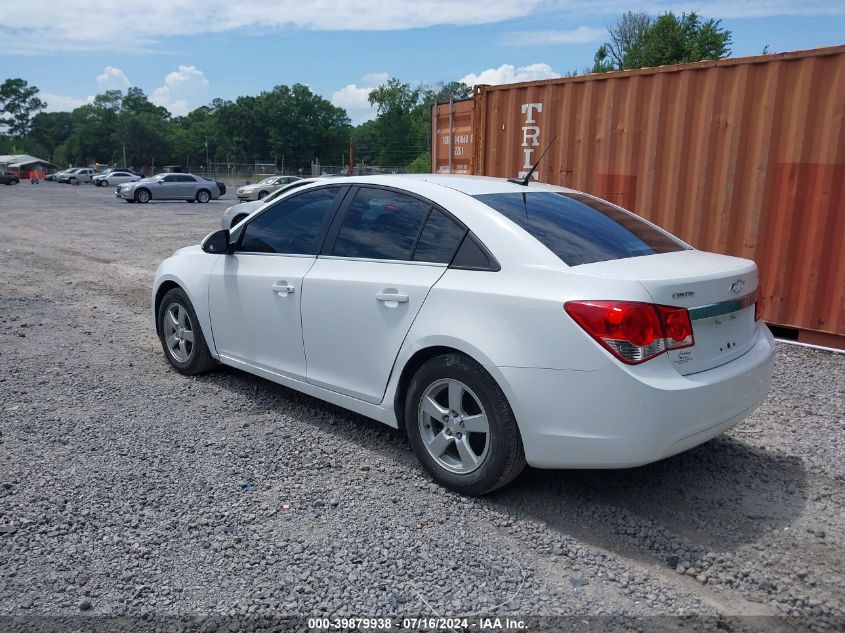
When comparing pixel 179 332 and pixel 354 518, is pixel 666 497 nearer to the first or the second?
pixel 354 518

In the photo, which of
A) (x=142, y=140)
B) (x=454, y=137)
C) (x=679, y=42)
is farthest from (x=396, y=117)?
(x=454, y=137)

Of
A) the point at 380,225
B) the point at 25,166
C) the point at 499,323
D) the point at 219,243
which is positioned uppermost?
the point at 380,225

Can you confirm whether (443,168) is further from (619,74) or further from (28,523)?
(28,523)

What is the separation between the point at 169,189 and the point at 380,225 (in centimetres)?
3446

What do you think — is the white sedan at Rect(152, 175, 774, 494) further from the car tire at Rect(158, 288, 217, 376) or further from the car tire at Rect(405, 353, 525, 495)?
the car tire at Rect(158, 288, 217, 376)

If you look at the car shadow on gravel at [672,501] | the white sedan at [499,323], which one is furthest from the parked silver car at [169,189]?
the car shadow on gravel at [672,501]

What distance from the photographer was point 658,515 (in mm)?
3551

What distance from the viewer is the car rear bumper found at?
10.2 feet

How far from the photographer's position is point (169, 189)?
36000mm

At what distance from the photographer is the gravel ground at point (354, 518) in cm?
289

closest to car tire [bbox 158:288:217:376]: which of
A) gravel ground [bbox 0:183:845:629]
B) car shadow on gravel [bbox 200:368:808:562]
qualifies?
gravel ground [bbox 0:183:845:629]

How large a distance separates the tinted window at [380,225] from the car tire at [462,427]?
0.73 meters

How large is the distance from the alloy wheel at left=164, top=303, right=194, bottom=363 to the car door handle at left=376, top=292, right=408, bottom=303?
2172 mm

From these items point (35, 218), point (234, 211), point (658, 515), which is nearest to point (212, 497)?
point (658, 515)
